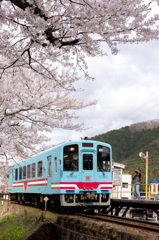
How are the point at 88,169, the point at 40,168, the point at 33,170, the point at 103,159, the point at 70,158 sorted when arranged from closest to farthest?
the point at 70,158, the point at 88,169, the point at 103,159, the point at 40,168, the point at 33,170

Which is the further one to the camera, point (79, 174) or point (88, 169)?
point (88, 169)

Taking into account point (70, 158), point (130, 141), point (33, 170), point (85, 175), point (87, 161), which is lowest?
point (33, 170)

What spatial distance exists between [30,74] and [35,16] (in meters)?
9.30

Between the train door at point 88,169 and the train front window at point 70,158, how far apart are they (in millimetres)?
307

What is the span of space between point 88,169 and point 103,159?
0.77m

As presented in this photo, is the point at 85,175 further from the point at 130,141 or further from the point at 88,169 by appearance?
the point at 130,141

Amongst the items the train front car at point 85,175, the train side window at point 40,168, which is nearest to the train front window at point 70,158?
the train front car at point 85,175

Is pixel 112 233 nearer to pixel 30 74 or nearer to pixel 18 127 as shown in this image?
pixel 18 127

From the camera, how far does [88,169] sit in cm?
1192

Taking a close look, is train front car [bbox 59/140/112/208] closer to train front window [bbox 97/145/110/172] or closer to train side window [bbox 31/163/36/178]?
train front window [bbox 97/145/110/172]

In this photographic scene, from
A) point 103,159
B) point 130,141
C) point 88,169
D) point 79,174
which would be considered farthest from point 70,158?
point 130,141

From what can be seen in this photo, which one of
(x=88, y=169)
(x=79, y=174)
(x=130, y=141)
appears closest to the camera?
(x=79, y=174)

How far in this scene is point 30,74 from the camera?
569 inches

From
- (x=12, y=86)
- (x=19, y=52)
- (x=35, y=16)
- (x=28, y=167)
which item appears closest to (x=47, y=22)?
(x=35, y=16)
